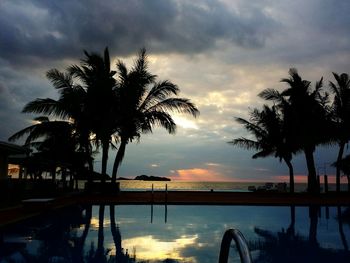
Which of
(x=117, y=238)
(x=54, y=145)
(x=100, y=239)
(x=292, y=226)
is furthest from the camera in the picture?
(x=54, y=145)

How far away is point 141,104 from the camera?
71.7 ft

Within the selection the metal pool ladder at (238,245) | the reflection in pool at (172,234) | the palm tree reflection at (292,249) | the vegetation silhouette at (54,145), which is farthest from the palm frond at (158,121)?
the metal pool ladder at (238,245)

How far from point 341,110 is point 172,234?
18.3 metres

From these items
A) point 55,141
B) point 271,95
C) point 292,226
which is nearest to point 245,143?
point 271,95

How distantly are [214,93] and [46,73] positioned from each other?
9504mm

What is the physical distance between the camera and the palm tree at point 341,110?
25.0 meters

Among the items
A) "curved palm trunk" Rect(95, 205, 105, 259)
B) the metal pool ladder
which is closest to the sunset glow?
"curved palm trunk" Rect(95, 205, 105, 259)

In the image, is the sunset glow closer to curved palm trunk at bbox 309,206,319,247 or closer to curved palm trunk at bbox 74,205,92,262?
curved palm trunk at bbox 74,205,92,262

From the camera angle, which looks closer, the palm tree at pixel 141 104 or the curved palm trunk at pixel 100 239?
the curved palm trunk at pixel 100 239

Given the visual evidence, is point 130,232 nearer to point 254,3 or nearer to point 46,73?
point 254,3

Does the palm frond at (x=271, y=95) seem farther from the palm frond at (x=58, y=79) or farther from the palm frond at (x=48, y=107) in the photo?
the palm frond at (x=48, y=107)

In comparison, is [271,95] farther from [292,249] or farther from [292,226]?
[292,249]

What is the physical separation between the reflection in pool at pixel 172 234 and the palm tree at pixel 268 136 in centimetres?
942

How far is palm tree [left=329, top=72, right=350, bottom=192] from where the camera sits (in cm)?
2498
